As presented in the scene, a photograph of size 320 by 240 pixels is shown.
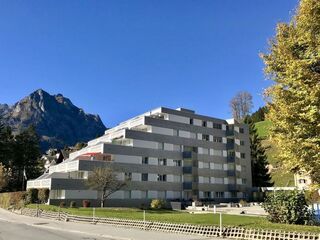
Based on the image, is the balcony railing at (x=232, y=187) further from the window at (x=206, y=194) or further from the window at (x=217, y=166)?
the window at (x=206, y=194)

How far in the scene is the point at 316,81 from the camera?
16.0 m

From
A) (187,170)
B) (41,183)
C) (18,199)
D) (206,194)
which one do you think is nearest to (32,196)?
(18,199)

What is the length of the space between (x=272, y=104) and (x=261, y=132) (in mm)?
116354

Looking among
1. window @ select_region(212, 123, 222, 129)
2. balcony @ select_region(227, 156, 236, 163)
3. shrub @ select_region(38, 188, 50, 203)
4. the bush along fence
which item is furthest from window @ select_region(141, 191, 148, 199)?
the bush along fence

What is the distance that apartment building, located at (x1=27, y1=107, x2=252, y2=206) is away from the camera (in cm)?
5844

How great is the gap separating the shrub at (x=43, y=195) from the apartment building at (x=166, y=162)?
31.0 inches

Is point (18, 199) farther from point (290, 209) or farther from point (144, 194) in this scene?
point (290, 209)

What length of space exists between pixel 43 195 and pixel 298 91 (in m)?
44.2

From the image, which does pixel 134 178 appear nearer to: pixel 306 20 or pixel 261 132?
pixel 306 20

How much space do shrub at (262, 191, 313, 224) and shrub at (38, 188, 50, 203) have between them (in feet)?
127

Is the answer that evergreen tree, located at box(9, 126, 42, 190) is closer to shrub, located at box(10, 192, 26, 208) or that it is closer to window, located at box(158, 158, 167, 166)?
shrub, located at box(10, 192, 26, 208)

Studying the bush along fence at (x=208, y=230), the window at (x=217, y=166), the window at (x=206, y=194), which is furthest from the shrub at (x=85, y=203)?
the window at (x=217, y=166)

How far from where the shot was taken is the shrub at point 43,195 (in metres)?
52.7

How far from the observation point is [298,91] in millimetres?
15883
